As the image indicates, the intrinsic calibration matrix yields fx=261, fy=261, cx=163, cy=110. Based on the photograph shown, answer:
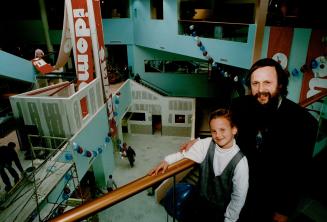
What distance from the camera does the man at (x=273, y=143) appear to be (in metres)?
2.02

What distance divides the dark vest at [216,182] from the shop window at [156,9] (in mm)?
14418

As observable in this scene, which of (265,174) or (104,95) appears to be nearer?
(265,174)

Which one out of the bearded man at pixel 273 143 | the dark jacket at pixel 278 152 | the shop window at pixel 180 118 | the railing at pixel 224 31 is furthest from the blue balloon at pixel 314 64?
the shop window at pixel 180 118

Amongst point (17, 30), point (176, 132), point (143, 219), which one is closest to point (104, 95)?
point (143, 219)

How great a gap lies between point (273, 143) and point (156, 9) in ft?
49.1

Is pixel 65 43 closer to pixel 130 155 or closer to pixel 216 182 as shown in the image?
pixel 130 155

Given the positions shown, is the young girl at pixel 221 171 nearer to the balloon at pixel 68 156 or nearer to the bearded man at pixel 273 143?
the bearded man at pixel 273 143

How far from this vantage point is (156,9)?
15562 mm

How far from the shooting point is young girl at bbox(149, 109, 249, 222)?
2.10 metres

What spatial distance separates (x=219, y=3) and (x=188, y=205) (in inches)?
599

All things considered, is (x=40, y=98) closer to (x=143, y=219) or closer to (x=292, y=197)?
(x=143, y=219)

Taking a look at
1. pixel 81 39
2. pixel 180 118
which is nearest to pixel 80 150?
pixel 81 39

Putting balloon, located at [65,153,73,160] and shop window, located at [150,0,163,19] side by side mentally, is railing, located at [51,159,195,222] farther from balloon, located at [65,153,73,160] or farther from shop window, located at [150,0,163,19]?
shop window, located at [150,0,163,19]

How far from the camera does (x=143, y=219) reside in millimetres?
10797
